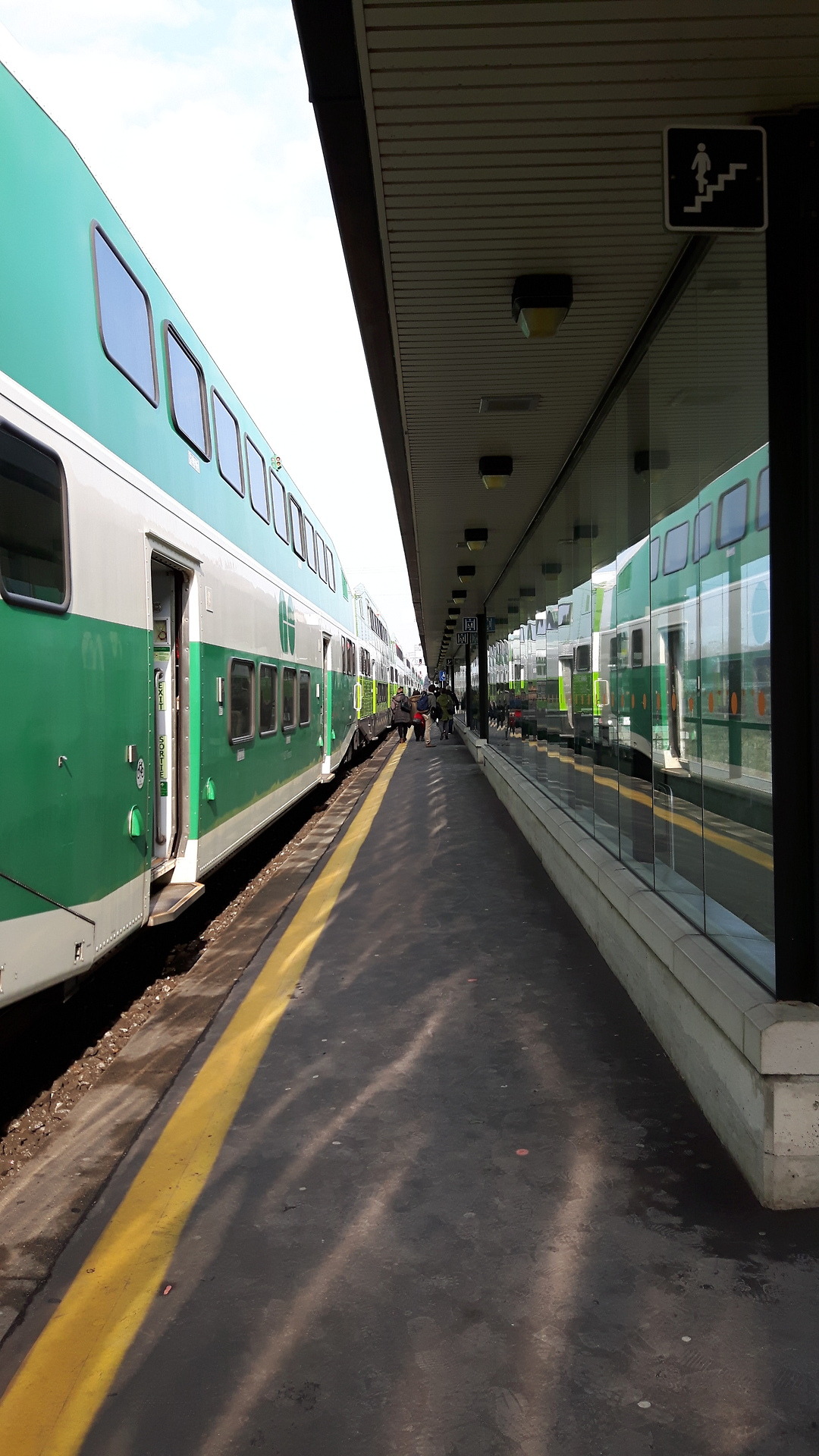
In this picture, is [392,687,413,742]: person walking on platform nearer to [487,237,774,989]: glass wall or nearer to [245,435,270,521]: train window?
[245,435,270,521]: train window

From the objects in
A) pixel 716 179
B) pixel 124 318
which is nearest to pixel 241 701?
pixel 124 318

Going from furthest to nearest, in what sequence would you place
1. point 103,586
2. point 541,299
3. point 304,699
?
point 304,699 → point 541,299 → point 103,586

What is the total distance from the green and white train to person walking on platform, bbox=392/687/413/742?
892 inches

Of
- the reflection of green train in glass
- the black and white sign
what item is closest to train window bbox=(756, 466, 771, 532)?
the reflection of green train in glass

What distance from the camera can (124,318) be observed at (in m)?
5.02

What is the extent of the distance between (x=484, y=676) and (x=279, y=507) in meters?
9.95

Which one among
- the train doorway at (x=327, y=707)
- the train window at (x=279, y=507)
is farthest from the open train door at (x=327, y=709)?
the train window at (x=279, y=507)

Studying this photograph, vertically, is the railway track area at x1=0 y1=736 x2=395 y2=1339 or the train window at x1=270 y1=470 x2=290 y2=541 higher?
the train window at x1=270 y1=470 x2=290 y2=541

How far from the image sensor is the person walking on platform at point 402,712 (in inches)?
1216

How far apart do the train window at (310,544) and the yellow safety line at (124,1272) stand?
27.0 ft

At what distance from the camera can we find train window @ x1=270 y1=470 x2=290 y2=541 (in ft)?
31.7

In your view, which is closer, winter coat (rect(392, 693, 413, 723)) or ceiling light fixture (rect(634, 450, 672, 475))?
ceiling light fixture (rect(634, 450, 672, 475))

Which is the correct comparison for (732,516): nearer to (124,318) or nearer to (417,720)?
(124,318)

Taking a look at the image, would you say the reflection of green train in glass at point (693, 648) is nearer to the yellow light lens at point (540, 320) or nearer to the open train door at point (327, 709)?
the yellow light lens at point (540, 320)
